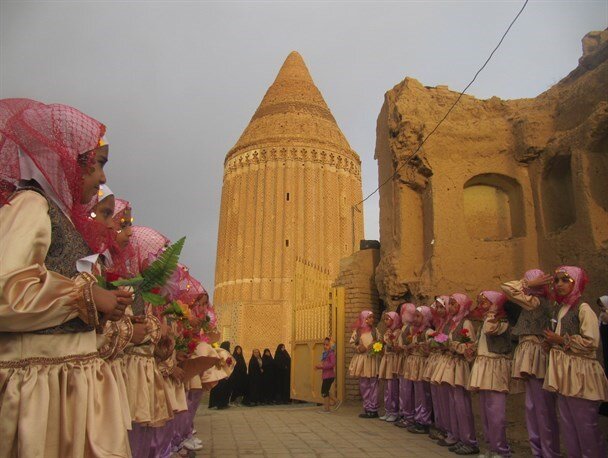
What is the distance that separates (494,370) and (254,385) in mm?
9551

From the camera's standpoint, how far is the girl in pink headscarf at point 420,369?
23.0 feet

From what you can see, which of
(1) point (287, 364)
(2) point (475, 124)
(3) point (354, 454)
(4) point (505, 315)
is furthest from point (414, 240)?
(1) point (287, 364)

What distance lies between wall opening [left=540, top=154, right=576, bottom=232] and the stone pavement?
4.10 metres

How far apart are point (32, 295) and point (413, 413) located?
6851 mm

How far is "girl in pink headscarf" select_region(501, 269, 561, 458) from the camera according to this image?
462 cm

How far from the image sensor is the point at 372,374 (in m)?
8.78

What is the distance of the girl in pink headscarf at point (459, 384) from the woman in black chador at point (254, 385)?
8122 mm

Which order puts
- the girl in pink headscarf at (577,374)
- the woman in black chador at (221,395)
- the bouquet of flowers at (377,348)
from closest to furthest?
1. the girl in pink headscarf at (577,374)
2. the bouquet of flowers at (377,348)
3. the woman in black chador at (221,395)

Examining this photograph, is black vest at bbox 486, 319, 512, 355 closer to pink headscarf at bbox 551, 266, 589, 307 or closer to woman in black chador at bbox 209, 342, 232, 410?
Result: pink headscarf at bbox 551, 266, 589, 307

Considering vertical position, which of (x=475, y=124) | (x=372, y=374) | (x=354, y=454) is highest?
(x=475, y=124)

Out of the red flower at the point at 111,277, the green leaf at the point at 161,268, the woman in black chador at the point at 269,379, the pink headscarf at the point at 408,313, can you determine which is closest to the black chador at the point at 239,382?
the woman in black chador at the point at 269,379

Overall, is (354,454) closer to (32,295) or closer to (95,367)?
(95,367)

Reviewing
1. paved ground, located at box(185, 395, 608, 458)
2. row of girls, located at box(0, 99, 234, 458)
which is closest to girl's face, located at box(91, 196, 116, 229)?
row of girls, located at box(0, 99, 234, 458)

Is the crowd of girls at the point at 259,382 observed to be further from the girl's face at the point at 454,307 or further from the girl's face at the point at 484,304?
the girl's face at the point at 484,304
